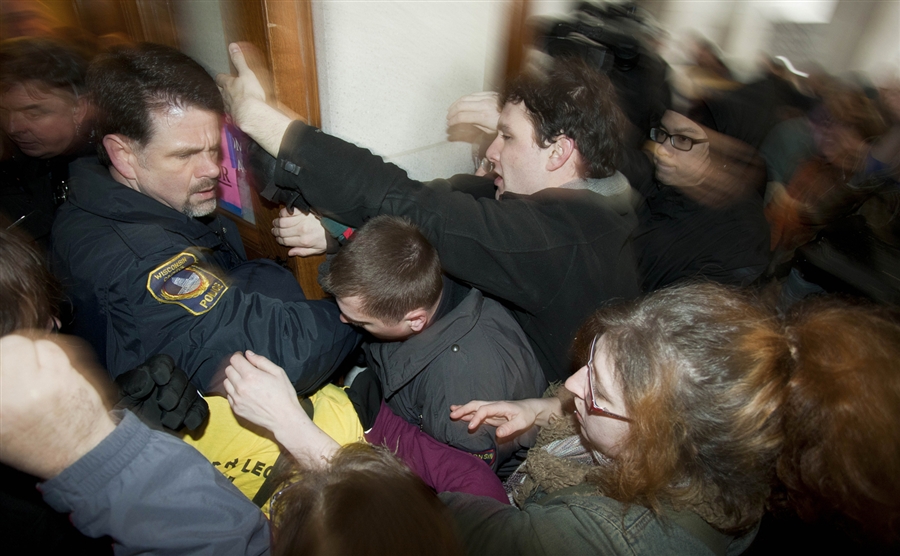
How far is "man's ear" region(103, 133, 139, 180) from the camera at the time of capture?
56.4 inches

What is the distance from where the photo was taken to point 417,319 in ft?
4.83

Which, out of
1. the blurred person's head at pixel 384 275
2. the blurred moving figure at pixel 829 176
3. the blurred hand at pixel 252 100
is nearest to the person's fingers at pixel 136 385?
the blurred person's head at pixel 384 275

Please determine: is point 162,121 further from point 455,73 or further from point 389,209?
point 455,73

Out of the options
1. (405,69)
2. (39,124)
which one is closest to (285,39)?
(405,69)

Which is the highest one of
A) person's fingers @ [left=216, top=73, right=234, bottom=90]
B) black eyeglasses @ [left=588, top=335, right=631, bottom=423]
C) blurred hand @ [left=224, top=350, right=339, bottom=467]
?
person's fingers @ [left=216, top=73, right=234, bottom=90]

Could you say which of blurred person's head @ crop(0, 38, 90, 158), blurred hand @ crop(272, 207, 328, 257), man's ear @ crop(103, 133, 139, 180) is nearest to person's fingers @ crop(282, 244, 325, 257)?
blurred hand @ crop(272, 207, 328, 257)

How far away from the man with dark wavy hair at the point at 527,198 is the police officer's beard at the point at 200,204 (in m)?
0.26

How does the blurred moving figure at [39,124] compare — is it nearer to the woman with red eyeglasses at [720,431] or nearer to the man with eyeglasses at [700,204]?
the woman with red eyeglasses at [720,431]

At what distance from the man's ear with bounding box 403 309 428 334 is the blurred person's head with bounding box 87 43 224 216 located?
2.77ft

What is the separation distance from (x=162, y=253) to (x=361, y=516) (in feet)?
3.13

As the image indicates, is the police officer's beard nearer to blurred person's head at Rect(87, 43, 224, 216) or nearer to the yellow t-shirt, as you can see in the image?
blurred person's head at Rect(87, 43, 224, 216)

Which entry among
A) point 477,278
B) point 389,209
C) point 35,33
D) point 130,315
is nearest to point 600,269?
point 477,278

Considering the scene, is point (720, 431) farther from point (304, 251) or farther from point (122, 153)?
point (122, 153)

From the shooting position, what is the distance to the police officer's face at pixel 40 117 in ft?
6.23
